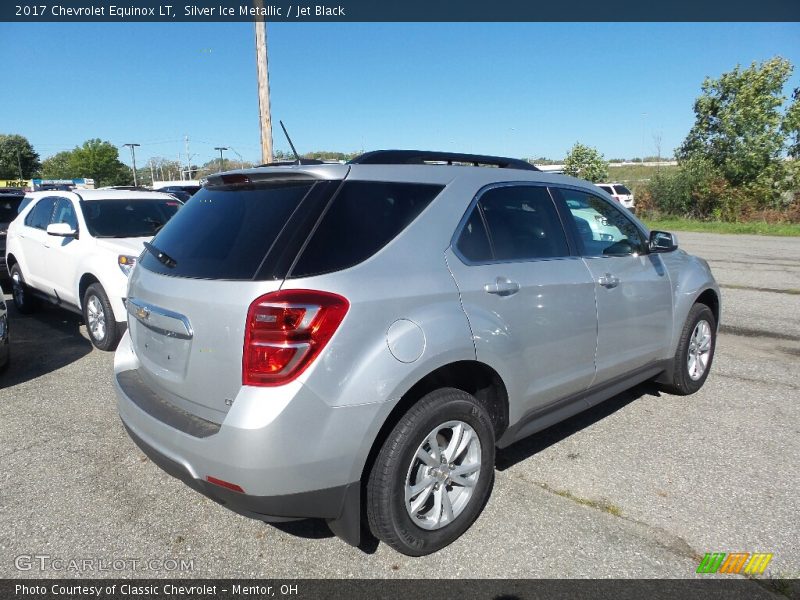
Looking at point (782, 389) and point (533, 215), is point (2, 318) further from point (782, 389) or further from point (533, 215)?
point (782, 389)

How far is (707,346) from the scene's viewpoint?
15.8 ft

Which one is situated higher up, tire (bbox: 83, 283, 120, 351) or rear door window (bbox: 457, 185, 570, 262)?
rear door window (bbox: 457, 185, 570, 262)

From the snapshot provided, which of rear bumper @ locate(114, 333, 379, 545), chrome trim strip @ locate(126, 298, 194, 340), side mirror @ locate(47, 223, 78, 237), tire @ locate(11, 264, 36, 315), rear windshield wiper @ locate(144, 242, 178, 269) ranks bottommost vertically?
tire @ locate(11, 264, 36, 315)

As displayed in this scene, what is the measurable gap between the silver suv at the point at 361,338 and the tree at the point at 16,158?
9988cm

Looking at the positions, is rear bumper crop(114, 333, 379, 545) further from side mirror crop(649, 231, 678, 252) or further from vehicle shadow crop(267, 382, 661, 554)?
side mirror crop(649, 231, 678, 252)

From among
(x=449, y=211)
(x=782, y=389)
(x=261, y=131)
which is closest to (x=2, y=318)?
(x=449, y=211)

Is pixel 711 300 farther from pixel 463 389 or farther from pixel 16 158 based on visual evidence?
pixel 16 158

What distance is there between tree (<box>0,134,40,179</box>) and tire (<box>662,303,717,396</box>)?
100 m

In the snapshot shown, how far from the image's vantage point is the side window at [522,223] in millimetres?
3006

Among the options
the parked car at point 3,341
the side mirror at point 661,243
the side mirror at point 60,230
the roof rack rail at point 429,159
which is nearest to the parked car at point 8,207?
Result: the side mirror at point 60,230

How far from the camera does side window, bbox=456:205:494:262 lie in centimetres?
279

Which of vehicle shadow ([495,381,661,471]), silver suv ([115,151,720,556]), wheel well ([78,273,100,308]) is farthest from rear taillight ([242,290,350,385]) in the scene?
wheel well ([78,273,100,308])

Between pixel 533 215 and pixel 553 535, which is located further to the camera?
pixel 533 215

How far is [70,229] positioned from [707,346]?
6.53 metres
